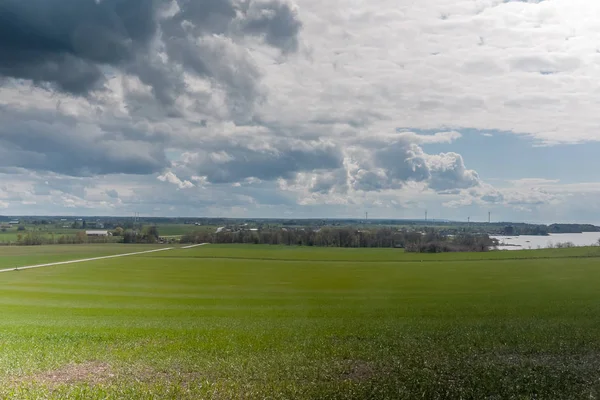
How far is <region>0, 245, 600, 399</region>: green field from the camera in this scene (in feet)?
50.8

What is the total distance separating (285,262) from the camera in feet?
280

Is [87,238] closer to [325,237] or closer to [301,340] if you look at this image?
[325,237]

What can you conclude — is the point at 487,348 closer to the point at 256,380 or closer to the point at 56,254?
the point at 256,380

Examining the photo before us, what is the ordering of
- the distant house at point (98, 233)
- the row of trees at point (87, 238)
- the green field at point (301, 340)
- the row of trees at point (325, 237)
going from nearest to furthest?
the green field at point (301, 340) → the row of trees at point (87, 238) → the distant house at point (98, 233) → the row of trees at point (325, 237)

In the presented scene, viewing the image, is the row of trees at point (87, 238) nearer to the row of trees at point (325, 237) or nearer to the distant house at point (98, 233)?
the distant house at point (98, 233)

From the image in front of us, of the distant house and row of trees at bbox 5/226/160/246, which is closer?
row of trees at bbox 5/226/160/246

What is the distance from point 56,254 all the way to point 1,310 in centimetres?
6162

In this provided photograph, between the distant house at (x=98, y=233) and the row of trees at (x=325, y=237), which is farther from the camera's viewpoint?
the row of trees at (x=325, y=237)

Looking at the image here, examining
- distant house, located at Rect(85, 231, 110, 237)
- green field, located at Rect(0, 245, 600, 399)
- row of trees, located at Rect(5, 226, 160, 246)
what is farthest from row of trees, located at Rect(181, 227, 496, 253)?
green field, located at Rect(0, 245, 600, 399)

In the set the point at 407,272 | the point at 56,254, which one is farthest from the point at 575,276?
the point at 56,254

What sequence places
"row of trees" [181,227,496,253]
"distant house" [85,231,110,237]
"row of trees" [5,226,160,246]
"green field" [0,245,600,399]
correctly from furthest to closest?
"row of trees" [181,227,496,253], "distant house" [85,231,110,237], "row of trees" [5,226,160,246], "green field" [0,245,600,399]

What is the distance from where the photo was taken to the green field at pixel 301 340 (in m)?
15.5

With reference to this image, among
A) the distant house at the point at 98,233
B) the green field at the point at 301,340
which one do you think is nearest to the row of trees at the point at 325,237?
the distant house at the point at 98,233

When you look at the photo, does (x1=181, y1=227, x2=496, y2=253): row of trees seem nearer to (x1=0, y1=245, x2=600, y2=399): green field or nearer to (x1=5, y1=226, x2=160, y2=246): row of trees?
(x1=5, y1=226, x2=160, y2=246): row of trees
